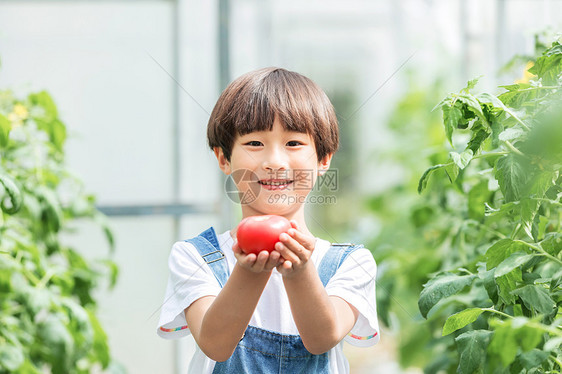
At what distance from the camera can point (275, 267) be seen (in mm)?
941

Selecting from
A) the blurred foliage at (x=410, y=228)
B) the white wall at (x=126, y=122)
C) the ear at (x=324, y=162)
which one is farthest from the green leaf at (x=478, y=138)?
the white wall at (x=126, y=122)

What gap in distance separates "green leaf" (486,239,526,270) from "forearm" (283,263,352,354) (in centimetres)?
22

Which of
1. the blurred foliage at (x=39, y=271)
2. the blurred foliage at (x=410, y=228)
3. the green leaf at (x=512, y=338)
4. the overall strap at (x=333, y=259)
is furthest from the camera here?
the blurred foliage at (x=410, y=228)

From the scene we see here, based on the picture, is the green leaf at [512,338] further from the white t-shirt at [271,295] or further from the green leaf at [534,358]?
the white t-shirt at [271,295]

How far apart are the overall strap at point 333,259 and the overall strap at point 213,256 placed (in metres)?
0.14

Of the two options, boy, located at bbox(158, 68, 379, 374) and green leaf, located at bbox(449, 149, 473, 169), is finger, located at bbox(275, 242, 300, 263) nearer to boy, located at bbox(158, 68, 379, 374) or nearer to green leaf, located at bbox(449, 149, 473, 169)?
boy, located at bbox(158, 68, 379, 374)

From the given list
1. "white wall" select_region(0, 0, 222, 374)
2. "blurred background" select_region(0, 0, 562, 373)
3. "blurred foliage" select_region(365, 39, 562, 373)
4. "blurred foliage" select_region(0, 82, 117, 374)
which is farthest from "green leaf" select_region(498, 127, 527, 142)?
"white wall" select_region(0, 0, 222, 374)

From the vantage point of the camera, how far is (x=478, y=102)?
2.83 ft

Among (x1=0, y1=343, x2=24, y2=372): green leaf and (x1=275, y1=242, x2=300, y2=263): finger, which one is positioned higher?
(x1=275, y1=242, x2=300, y2=263): finger

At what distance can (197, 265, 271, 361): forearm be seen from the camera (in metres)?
0.84

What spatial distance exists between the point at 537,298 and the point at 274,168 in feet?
1.20

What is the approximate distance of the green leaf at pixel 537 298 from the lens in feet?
2.79

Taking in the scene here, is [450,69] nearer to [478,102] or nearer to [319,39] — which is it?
[319,39]

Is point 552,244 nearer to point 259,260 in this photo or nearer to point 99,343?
point 259,260
